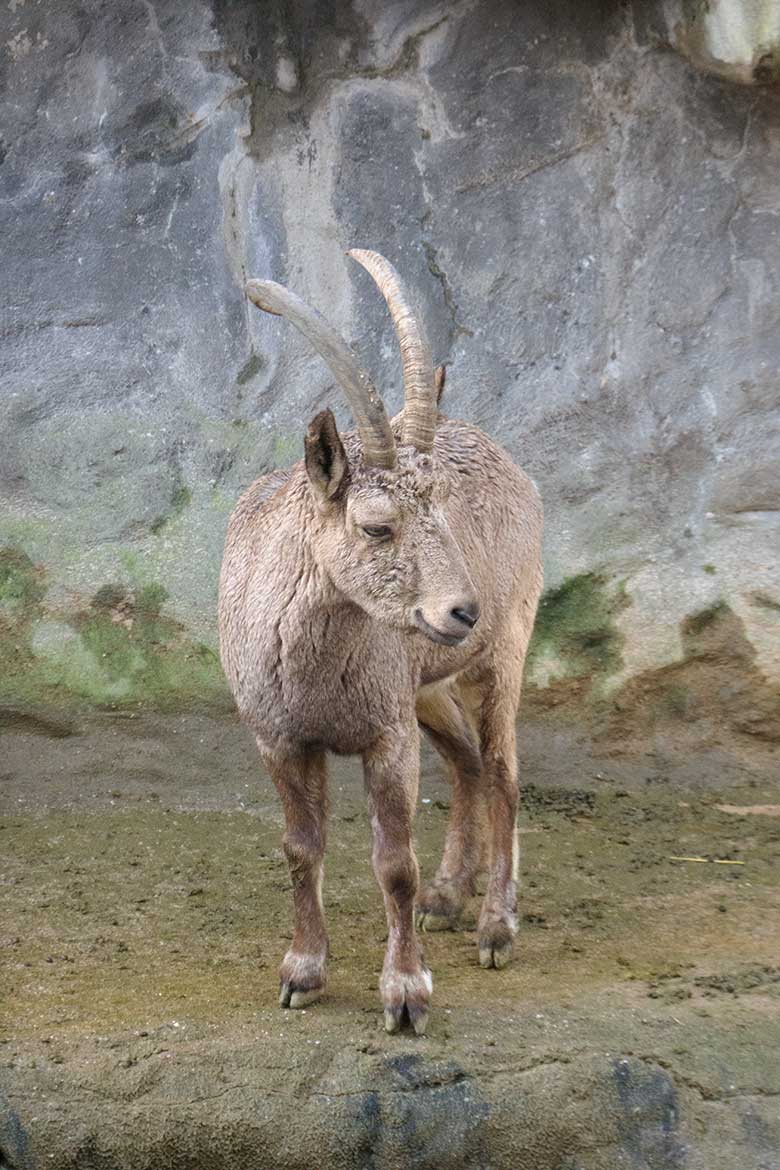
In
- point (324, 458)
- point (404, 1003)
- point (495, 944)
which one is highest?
point (324, 458)

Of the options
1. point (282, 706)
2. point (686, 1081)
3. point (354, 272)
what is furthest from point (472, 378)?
point (686, 1081)

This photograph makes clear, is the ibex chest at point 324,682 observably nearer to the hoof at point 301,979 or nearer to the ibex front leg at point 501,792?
the hoof at point 301,979

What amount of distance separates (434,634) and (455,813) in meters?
1.79

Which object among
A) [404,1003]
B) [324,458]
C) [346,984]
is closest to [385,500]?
[324,458]

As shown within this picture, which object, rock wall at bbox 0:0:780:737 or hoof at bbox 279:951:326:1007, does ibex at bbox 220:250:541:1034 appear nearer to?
hoof at bbox 279:951:326:1007

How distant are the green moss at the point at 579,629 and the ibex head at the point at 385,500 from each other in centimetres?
293

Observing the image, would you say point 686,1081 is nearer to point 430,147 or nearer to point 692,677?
point 692,677

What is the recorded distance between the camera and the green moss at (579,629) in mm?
7402

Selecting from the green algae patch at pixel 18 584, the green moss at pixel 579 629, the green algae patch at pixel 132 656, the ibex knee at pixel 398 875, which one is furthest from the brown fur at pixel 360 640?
the green algae patch at pixel 18 584

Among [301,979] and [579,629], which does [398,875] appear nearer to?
[301,979]

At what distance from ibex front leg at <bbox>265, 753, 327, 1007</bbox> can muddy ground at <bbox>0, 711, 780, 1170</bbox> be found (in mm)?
171

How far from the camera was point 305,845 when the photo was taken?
4887 millimetres

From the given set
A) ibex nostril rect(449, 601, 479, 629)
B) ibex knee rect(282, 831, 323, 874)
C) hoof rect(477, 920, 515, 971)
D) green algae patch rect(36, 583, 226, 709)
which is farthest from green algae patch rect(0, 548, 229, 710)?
ibex nostril rect(449, 601, 479, 629)

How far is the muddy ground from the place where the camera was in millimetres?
4176
